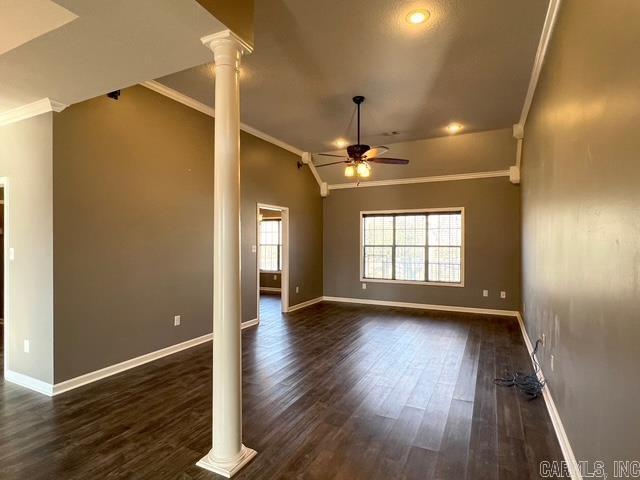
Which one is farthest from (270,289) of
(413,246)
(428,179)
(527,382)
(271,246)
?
(527,382)

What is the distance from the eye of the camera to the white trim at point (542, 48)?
2.60 m

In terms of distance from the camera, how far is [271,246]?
393 inches

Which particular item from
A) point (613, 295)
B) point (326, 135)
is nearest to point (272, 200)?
point (326, 135)

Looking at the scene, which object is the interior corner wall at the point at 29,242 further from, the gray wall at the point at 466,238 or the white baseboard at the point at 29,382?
the gray wall at the point at 466,238

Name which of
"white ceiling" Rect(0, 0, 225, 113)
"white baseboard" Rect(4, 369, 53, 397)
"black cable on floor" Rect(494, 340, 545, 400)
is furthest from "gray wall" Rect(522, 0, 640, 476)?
"white baseboard" Rect(4, 369, 53, 397)

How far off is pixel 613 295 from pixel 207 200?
→ 4.53 m

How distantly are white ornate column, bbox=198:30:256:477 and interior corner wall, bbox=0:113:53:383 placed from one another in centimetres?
210

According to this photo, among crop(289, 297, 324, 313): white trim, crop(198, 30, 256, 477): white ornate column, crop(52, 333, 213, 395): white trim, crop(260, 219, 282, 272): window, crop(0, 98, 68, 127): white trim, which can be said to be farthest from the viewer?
crop(260, 219, 282, 272): window

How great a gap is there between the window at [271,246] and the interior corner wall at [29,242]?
6592 mm

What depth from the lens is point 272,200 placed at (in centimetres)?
634

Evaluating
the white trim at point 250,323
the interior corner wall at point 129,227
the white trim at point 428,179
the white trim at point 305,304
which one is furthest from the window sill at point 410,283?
the interior corner wall at point 129,227

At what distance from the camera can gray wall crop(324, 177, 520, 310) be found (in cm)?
667

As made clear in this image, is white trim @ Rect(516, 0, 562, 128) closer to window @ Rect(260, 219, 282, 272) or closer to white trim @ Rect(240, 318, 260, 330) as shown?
white trim @ Rect(240, 318, 260, 330)

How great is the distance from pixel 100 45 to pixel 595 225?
3158mm
